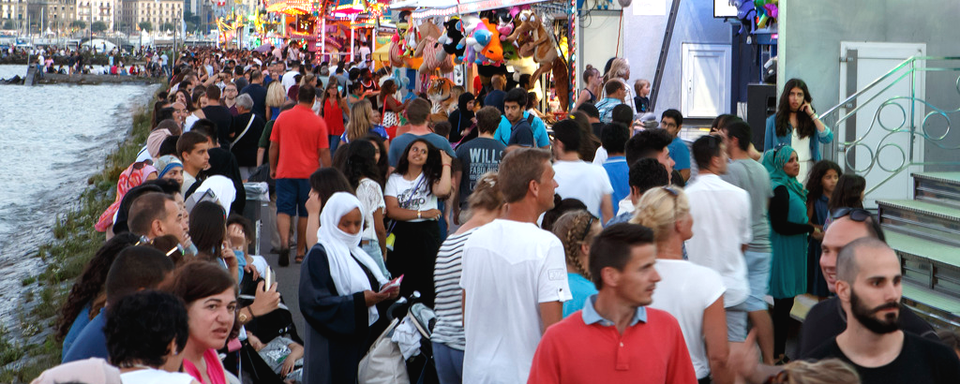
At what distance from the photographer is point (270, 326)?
19.1 ft

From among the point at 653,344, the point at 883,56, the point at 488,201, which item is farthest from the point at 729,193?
the point at 883,56

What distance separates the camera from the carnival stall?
51.2 feet

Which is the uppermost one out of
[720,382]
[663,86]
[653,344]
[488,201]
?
[663,86]

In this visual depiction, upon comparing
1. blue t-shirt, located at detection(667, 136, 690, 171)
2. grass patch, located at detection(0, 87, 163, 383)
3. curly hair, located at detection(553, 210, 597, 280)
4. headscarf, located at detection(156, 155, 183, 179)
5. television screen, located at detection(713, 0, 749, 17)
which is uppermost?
television screen, located at detection(713, 0, 749, 17)

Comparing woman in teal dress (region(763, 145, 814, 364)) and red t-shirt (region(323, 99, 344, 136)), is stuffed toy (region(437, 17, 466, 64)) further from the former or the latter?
woman in teal dress (region(763, 145, 814, 364))

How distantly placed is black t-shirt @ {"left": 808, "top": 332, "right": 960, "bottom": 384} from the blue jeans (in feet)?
6.19

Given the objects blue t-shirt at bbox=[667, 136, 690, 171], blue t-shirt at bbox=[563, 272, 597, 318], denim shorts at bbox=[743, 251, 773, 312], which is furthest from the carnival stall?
blue t-shirt at bbox=[563, 272, 597, 318]

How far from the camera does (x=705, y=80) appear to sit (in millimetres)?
17719

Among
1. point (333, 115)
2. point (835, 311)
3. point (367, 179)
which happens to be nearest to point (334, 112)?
point (333, 115)

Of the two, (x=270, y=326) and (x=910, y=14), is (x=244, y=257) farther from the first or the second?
(x=910, y=14)

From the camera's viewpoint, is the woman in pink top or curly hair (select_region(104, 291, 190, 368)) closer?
curly hair (select_region(104, 291, 190, 368))

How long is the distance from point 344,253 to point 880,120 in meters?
6.57

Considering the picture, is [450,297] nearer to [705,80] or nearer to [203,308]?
[203,308]

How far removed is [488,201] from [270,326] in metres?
1.64
